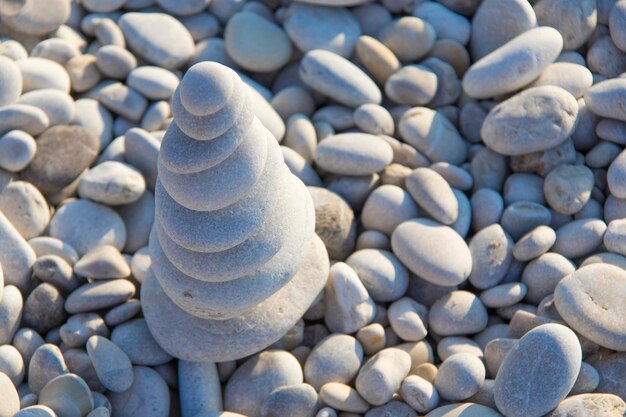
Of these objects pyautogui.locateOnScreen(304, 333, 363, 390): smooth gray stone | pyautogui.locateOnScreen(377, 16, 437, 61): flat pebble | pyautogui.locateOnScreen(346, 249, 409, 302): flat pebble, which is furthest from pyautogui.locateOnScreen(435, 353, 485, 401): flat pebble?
pyautogui.locateOnScreen(377, 16, 437, 61): flat pebble

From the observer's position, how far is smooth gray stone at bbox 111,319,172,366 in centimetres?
388

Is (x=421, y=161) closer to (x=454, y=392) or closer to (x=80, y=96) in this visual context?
(x=454, y=392)

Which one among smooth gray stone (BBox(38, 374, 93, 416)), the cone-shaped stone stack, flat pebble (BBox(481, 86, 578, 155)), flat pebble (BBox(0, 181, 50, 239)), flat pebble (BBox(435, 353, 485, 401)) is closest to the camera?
the cone-shaped stone stack

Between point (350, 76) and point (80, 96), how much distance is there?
1.69 metres

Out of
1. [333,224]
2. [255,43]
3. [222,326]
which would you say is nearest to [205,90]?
[222,326]

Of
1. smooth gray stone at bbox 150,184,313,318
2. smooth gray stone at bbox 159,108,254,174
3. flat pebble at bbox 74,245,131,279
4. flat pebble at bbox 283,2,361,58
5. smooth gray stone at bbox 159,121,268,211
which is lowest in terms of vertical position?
flat pebble at bbox 74,245,131,279

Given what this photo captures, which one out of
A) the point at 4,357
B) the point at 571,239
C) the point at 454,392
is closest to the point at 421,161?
the point at 571,239

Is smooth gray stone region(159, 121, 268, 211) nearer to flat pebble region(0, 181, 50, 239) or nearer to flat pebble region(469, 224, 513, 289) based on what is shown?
flat pebble region(0, 181, 50, 239)

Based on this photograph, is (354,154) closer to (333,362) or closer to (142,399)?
(333,362)

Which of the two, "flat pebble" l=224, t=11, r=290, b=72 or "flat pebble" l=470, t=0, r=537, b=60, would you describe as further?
"flat pebble" l=224, t=11, r=290, b=72

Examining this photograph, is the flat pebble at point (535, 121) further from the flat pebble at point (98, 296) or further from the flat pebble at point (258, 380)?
the flat pebble at point (98, 296)

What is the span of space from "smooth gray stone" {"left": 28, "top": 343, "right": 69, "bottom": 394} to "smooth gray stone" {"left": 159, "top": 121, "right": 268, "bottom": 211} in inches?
40.4

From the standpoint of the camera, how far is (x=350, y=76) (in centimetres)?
485

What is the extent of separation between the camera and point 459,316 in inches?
159
